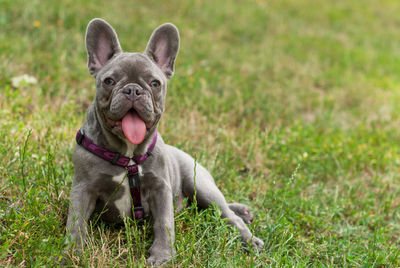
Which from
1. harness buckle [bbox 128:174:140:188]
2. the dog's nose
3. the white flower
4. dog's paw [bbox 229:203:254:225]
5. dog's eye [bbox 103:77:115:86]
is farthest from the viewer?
the white flower

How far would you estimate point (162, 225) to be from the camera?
2947 millimetres

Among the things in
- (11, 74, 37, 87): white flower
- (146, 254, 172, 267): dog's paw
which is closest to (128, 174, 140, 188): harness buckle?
(146, 254, 172, 267): dog's paw

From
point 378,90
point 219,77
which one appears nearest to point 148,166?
point 219,77

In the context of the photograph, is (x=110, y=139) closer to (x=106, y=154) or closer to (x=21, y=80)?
(x=106, y=154)

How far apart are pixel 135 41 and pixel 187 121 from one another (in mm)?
2678

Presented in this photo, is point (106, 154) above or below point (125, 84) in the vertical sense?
below

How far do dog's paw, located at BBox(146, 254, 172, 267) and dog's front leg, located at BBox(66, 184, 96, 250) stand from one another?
46cm

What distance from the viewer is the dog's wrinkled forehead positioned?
9.41ft

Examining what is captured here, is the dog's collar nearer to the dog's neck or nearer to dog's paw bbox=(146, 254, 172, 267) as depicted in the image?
the dog's neck

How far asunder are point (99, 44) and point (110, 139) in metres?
0.75

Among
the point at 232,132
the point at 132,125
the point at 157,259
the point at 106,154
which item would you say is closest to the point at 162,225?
the point at 157,259

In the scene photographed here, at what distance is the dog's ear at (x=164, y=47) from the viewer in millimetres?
3223

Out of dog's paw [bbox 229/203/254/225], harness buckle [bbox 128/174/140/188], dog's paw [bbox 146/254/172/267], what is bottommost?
dog's paw [bbox 229/203/254/225]

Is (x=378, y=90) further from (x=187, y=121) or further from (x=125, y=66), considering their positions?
(x=125, y=66)
